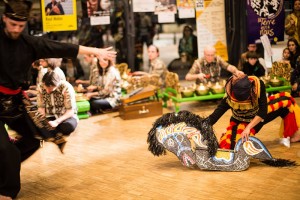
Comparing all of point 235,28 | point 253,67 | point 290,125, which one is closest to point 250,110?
point 290,125

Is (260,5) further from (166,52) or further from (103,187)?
(103,187)

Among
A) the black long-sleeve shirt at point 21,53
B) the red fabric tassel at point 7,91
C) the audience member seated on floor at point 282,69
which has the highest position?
the black long-sleeve shirt at point 21,53

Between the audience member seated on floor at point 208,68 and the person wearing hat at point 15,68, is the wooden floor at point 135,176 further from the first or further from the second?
the audience member seated on floor at point 208,68

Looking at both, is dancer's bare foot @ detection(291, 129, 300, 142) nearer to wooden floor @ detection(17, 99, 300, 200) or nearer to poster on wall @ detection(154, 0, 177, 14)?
wooden floor @ detection(17, 99, 300, 200)

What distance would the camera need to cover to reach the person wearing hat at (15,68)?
11.2 ft

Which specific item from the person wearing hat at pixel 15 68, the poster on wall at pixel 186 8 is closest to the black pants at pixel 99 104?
the poster on wall at pixel 186 8

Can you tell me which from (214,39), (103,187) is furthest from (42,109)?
(214,39)

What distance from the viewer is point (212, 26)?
775 cm

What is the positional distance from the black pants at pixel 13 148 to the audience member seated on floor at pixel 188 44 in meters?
5.08

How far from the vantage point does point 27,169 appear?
14.3ft

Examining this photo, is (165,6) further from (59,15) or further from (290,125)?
(290,125)

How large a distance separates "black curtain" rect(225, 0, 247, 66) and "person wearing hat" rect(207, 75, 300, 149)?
371cm

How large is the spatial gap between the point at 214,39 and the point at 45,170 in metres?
4.26

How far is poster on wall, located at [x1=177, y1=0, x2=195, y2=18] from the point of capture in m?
7.68
